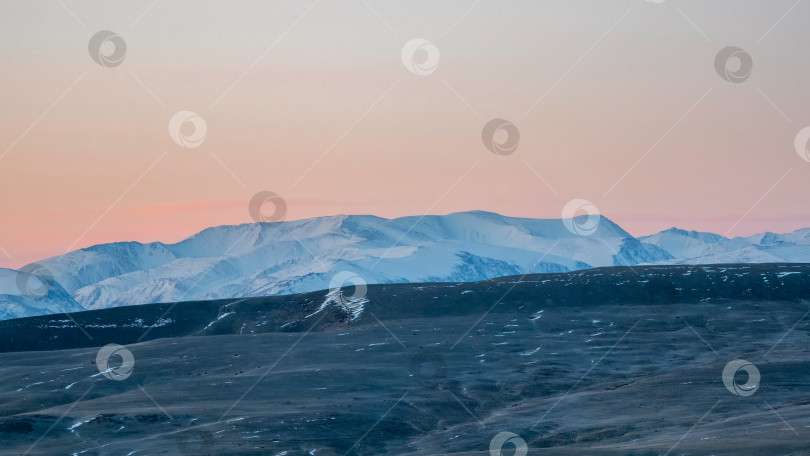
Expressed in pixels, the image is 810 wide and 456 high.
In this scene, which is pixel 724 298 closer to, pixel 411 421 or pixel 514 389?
pixel 514 389

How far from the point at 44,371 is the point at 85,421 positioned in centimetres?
2618

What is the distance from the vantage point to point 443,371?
3307 inches

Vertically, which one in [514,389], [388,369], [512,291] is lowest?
[514,389]

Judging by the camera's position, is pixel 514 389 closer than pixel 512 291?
Yes

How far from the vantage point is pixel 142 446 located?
60.1 m

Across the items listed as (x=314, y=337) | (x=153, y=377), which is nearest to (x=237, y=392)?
(x=153, y=377)

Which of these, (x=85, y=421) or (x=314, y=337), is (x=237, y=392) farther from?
(x=314, y=337)

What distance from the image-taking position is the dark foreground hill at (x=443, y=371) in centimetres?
6056

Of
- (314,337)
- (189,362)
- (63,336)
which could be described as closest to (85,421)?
(189,362)

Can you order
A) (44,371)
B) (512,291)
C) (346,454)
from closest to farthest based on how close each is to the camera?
1. (346,454)
2. (44,371)
3. (512,291)

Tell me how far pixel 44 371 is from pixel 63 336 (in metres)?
34.7

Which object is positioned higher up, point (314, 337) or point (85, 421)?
Result: point (314, 337)

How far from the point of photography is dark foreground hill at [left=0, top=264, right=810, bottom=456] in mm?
60562

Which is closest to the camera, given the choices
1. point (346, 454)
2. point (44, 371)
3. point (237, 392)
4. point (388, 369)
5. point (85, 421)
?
point (346, 454)
